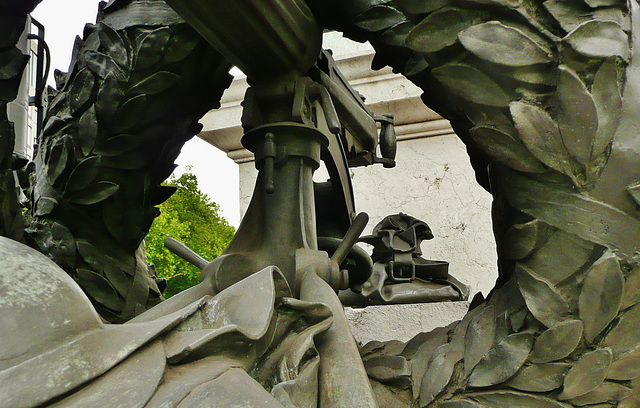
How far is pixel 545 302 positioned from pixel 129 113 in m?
0.72

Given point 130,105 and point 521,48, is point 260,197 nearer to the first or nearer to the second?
point 130,105

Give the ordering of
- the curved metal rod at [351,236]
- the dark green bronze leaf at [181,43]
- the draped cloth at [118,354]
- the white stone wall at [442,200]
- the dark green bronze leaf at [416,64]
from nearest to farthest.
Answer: the draped cloth at [118,354]
the dark green bronze leaf at [416,64]
the curved metal rod at [351,236]
the dark green bronze leaf at [181,43]
the white stone wall at [442,200]

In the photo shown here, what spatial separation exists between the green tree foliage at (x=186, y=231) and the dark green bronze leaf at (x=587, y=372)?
13.7 ft

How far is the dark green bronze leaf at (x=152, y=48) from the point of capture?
1.03 metres

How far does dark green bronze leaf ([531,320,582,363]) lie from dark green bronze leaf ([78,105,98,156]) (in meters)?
0.77

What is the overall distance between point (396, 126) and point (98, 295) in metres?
1.15

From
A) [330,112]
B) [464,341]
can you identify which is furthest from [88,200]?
[464,341]

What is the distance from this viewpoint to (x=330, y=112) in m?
0.89

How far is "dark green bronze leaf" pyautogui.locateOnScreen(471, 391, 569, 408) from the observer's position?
643 mm

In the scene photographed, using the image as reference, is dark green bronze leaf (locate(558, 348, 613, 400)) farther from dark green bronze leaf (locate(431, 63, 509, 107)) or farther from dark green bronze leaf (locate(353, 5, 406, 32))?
dark green bronze leaf (locate(353, 5, 406, 32))

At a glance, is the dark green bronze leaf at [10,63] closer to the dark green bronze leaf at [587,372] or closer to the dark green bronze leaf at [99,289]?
the dark green bronze leaf at [99,289]

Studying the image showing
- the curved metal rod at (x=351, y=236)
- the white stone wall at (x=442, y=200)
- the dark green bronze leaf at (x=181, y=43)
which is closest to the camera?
the curved metal rod at (x=351, y=236)

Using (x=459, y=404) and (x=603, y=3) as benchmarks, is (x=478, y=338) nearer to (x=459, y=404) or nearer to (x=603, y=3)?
(x=459, y=404)

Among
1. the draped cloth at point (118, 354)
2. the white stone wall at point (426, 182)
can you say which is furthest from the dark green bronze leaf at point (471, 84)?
the white stone wall at point (426, 182)
